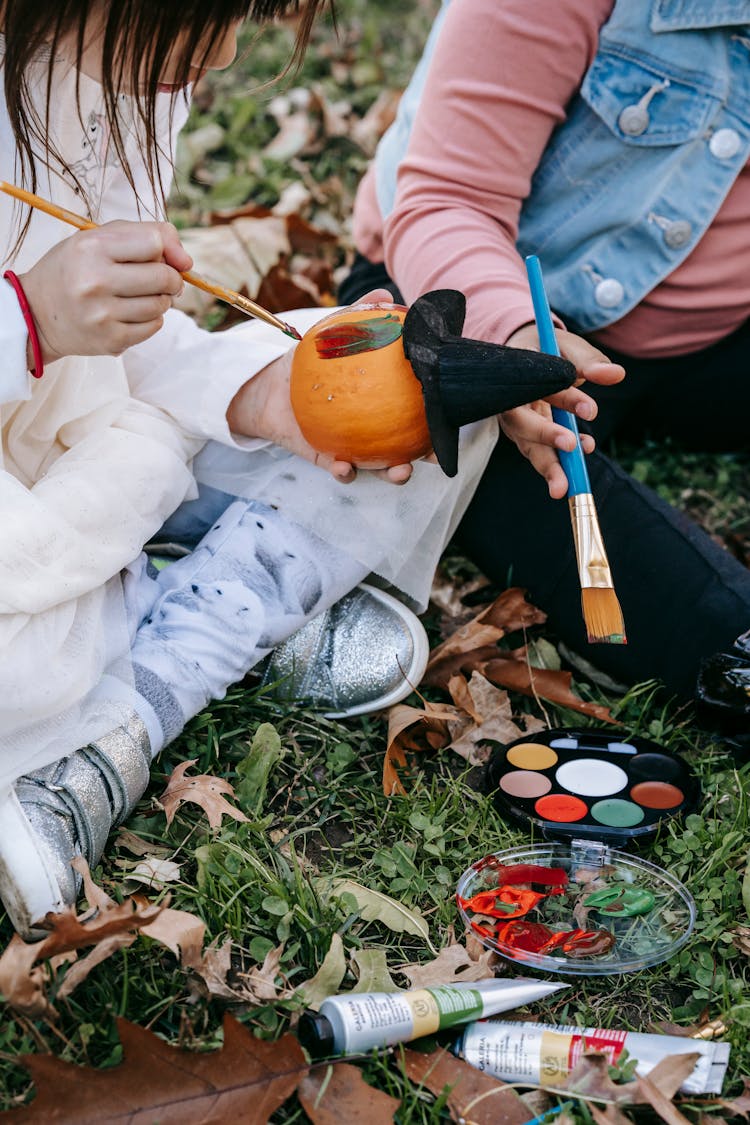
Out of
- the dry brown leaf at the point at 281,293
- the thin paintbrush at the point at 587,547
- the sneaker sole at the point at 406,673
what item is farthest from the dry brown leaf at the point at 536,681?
the dry brown leaf at the point at 281,293

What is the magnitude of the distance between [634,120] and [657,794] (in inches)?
36.1

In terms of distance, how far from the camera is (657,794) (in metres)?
1.29

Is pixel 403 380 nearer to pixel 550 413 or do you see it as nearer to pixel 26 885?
pixel 550 413

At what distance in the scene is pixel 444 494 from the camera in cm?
145

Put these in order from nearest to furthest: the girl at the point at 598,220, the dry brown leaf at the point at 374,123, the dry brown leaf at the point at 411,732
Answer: the dry brown leaf at the point at 411,732 < the girl at the point at 598,220 < the dry brown leaf at the point at 374,123

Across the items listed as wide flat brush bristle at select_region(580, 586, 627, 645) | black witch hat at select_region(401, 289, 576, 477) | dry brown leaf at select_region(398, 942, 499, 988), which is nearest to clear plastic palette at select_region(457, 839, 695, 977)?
dry brown leaf at select_region(398, 942, 499, 988)

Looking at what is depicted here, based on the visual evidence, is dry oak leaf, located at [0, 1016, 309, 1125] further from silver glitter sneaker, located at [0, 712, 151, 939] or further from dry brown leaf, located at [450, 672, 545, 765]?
dry brown leaf, located at [450, 672, 545, 765]

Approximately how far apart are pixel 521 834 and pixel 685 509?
886 millimetres

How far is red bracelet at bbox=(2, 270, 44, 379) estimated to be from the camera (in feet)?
3.76

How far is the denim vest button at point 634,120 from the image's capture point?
153 centimetres

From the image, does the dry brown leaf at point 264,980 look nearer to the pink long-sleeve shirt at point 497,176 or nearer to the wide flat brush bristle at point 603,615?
the wide flat brush bristle at point 603,615

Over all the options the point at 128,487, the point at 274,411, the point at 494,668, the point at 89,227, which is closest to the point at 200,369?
the point at 274,411

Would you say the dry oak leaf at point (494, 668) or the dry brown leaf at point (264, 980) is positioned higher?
the dry brown leaf at point (264, 980)

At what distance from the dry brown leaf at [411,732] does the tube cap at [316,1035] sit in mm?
374
